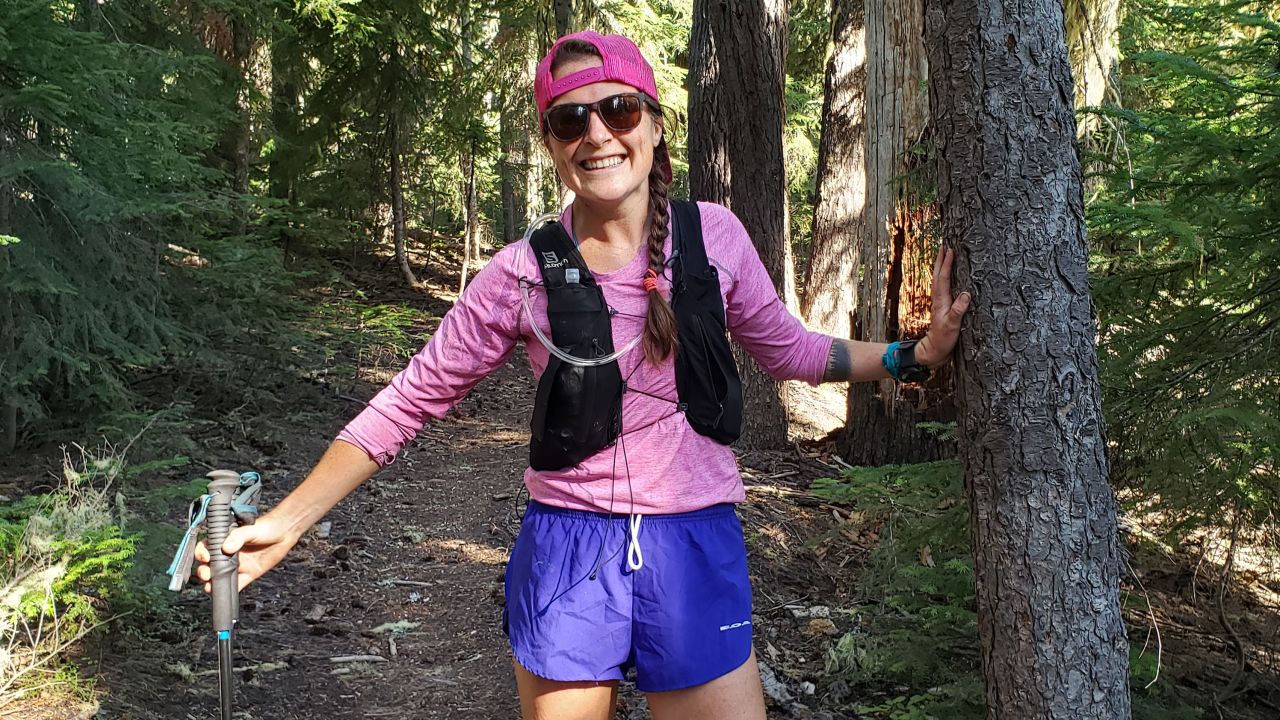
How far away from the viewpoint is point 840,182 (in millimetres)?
11875

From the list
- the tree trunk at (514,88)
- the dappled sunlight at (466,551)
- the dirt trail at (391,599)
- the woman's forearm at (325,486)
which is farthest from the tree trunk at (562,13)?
the woman's forearm at (325,486)

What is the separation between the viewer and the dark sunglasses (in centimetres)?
241

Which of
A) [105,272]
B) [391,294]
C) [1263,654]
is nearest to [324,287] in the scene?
[391,294]

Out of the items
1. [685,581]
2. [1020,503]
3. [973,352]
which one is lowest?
[685,581]

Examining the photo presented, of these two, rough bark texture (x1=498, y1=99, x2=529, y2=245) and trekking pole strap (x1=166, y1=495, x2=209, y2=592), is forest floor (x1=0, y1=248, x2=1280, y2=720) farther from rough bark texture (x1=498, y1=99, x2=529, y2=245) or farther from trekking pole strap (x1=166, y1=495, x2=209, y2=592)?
rough bark texture (x1=498, y1=99, x2=529, y2=245)

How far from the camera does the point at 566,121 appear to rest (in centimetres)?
243

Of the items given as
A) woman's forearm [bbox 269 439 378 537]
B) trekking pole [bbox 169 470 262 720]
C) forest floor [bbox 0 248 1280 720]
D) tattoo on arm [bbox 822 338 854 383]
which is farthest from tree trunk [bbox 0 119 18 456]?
tattoo on arm [bbox 822 338 854 383]

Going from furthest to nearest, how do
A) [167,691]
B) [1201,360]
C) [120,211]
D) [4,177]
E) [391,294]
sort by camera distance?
[391,294], [120,211], [4,177], [167,691], [1201,360]

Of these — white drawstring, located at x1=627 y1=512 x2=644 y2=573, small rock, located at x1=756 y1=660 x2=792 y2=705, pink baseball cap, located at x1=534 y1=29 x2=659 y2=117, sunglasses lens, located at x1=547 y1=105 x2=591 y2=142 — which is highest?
pink baseball cap, located at x1=534 y1=29 x2=659 y2=117

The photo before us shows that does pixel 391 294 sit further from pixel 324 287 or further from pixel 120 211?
pixel 120 211

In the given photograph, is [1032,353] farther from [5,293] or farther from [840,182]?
[840,182]

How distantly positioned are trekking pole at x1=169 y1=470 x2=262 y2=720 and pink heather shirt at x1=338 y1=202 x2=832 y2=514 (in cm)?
31

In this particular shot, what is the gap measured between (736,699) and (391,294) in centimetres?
1432

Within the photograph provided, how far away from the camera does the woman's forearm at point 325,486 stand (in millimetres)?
2439
